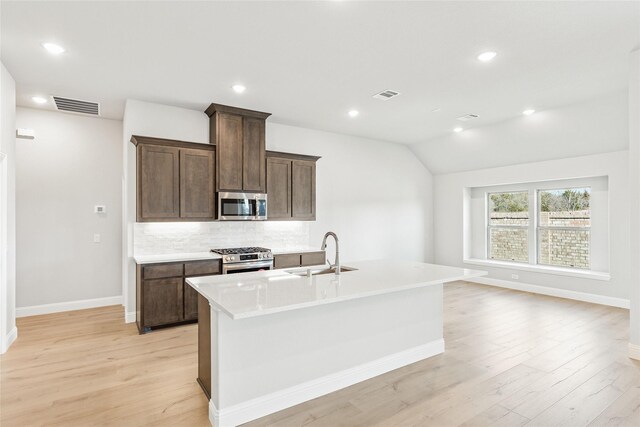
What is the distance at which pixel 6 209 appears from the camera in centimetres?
362

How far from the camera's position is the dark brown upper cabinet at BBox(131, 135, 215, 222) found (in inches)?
170

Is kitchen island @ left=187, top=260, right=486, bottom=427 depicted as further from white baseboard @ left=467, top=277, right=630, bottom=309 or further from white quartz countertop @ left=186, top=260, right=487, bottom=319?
white baseboard @ left=467, top=277, right=630, bottom=309

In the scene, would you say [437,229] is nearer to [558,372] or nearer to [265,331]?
[558,372]

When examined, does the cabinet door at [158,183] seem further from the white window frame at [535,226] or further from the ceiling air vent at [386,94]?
the white window frame at [535,226]

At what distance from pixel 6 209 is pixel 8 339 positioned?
1.40 meters

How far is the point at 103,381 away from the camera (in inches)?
116

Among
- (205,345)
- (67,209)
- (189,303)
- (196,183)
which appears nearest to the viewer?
(205,345)

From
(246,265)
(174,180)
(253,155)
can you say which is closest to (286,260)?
(246,265)

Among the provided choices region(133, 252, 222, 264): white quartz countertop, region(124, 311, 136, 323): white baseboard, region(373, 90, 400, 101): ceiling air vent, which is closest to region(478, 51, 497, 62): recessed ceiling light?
region(373, 90, 400, 101): ceiling air vent

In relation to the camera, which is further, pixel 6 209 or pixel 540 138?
pixel 540 138

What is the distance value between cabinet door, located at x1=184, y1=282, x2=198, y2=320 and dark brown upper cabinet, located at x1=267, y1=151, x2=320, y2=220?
1605 millimetres

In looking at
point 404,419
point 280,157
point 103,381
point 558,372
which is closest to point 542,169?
point 558,372

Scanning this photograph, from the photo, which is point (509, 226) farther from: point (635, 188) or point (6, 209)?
point (6, 209)

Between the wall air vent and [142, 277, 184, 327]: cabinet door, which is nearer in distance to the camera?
[142, 277, 184, 327]: cabinet door
